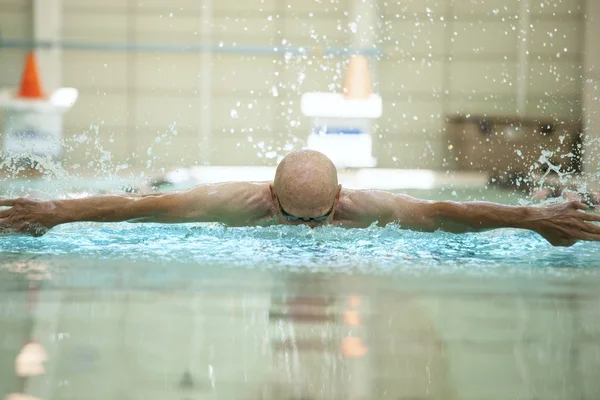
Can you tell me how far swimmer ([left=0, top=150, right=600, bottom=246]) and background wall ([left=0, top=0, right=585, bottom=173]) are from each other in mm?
8201

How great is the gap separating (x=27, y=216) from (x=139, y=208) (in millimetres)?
388

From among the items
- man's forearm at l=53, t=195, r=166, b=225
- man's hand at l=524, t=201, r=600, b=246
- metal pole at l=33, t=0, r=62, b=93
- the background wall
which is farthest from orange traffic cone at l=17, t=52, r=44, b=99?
man's hand at l=524, t=201, r=600, b=246

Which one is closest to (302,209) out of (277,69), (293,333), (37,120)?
(293,333)

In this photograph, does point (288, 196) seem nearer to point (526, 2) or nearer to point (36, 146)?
point (36, 146)

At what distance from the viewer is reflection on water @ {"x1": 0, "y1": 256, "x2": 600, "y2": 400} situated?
3.78 feet

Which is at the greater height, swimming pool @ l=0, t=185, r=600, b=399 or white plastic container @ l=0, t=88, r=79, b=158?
white plastic container @ l=0, t=88, r=79, b=158

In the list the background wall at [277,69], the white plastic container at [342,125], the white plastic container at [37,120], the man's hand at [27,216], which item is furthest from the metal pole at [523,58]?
the man's hand at [27,216]

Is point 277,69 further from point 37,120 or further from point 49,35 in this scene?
point 37,120

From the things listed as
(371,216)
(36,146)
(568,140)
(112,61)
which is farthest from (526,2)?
(371,216)

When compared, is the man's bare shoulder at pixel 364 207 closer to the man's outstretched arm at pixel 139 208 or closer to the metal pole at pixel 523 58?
the man's outstretched arm at pixel 139 208

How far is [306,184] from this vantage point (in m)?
2.51

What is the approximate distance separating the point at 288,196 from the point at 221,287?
2.17 ft

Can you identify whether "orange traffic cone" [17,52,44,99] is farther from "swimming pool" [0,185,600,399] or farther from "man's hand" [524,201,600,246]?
"man's hand" [524,201,600,246]

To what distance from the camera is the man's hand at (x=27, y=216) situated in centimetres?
265
